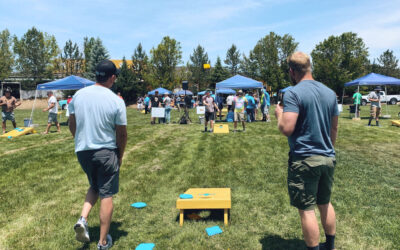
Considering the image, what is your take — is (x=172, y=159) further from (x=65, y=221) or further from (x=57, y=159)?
(x=65, y=221)

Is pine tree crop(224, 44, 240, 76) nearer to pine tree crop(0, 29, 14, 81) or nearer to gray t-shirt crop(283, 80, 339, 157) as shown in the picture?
pine tree crop(0, 29, 14, 81)

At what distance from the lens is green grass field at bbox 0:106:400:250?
3.33 m

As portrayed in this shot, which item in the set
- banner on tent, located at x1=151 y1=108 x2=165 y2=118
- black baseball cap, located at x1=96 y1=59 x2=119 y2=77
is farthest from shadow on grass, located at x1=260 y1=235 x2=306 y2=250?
banner on tent, located at x1=151 y1=108 x2=165 y2=118

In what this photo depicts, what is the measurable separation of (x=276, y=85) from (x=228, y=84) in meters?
38.1

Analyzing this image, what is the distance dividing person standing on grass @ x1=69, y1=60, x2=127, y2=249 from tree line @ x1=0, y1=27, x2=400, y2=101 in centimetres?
4319

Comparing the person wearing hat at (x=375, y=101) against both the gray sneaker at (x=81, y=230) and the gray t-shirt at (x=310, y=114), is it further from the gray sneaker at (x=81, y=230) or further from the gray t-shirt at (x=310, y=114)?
the gray sneaker at (x=81, y=230)

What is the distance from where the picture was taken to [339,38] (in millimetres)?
48969

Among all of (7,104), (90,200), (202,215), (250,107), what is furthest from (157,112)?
(90,200)

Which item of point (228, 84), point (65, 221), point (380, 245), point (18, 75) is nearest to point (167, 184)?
point (65, 221)

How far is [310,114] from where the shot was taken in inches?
95.8

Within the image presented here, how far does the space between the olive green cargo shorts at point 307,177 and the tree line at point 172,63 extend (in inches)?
1741

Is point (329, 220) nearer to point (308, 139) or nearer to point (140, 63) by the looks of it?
point (308, 139)

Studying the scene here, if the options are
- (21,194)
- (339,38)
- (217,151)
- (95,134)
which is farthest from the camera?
(339,38)

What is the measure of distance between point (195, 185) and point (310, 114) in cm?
336
